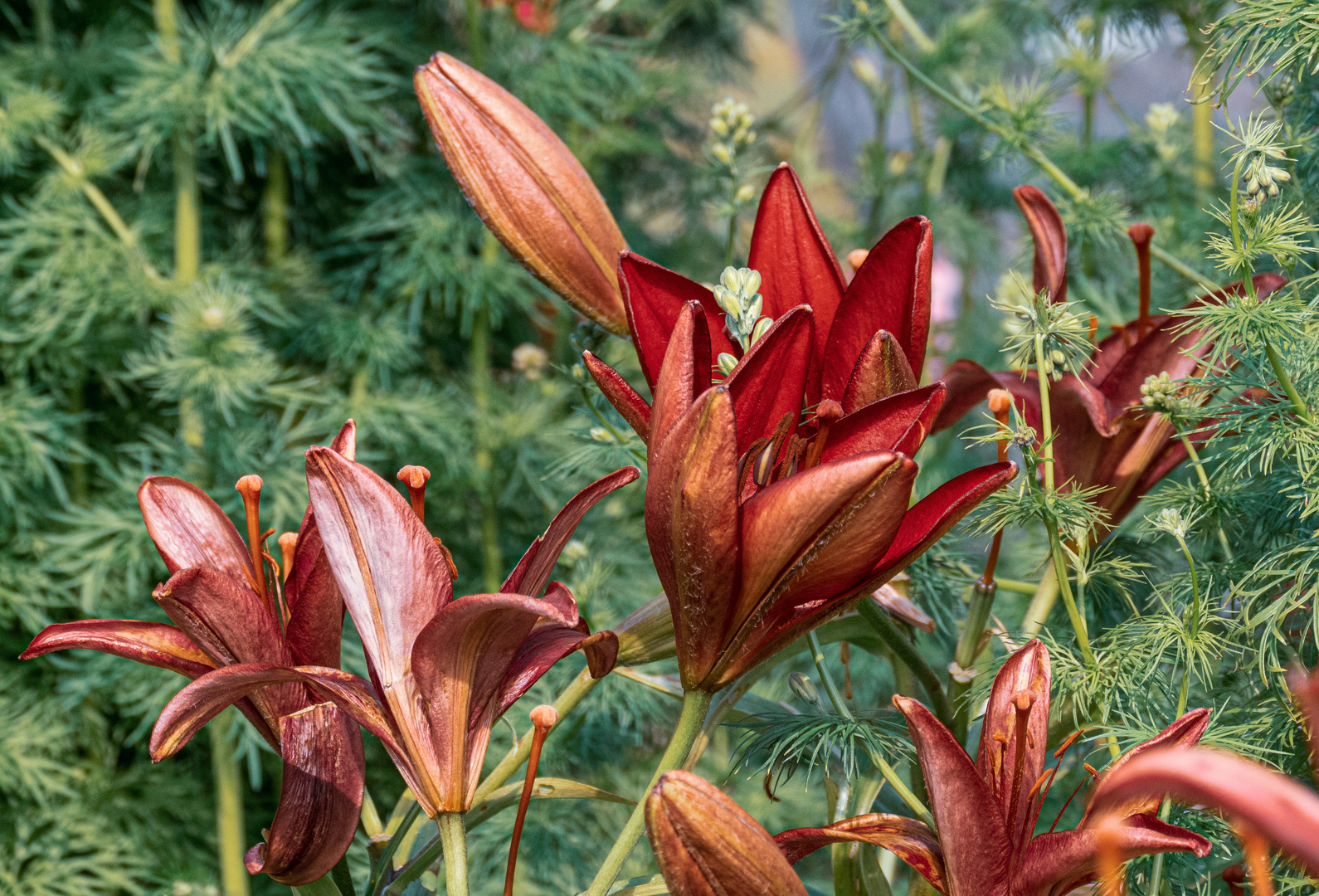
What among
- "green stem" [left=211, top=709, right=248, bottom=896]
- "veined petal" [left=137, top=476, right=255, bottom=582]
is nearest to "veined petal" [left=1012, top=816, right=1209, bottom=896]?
"veined petal" [left=137, top=476, right=255, bottom=582]

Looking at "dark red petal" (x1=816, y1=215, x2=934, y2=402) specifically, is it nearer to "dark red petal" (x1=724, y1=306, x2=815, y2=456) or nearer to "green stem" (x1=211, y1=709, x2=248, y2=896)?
"dark red petal" (x1=724, y1=306, x2=815, y2=456)

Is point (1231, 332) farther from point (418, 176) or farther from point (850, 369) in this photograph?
point (418, 176)

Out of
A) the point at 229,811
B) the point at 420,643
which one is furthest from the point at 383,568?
the point at 229,811

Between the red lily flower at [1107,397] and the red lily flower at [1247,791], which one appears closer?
the red lily flower at [1247,791]

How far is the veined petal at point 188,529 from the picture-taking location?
282mm

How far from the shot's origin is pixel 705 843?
0.21 meters

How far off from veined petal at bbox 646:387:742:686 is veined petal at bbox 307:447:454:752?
0.06 meters

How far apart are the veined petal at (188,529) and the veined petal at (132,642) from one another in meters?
0.02

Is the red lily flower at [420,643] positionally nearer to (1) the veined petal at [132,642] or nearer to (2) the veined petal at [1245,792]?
(1) the veined petal at [132,642]

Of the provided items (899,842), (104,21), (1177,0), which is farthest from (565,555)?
(104,21)

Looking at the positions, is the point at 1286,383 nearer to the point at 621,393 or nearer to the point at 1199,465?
the point at 1199,465

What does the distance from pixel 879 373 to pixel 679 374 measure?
0.05 m

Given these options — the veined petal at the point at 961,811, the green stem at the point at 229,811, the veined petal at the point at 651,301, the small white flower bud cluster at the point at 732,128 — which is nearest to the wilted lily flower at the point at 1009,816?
the veined petal at the point at 961,811

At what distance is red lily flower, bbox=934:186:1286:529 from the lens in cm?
32
